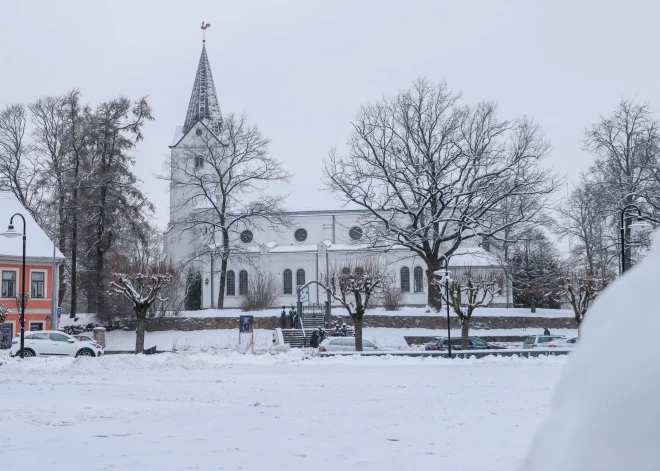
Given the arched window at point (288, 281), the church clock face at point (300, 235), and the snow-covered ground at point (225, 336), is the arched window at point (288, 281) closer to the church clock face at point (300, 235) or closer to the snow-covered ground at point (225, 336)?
the church clock face at point (300, 235)

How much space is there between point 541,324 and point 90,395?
146 ft

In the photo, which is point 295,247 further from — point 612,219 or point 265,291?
point 612,219

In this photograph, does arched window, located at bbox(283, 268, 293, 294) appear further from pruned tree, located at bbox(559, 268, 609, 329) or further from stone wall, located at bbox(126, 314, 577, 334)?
pruned tree, located at bbox(559, 268, 609, 329)

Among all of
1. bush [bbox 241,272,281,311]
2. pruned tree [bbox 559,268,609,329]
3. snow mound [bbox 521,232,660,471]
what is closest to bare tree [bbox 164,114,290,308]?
bush [bbox 241,272,281,311]

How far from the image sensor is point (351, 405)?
15922mm

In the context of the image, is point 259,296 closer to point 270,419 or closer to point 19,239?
point 19,239

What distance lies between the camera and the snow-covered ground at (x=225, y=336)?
51906mm

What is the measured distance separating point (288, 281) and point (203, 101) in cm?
1811

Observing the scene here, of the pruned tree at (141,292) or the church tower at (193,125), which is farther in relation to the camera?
the church tower at (193,125)

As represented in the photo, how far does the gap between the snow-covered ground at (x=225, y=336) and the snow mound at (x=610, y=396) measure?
48.0 meters

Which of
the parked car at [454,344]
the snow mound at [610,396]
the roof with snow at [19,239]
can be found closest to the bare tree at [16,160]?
the roof with snow at [19,239]

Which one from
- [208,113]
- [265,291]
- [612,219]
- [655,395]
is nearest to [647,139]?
[612,219]

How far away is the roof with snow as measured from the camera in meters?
49.9

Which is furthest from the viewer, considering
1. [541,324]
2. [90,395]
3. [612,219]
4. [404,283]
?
[404,283]
